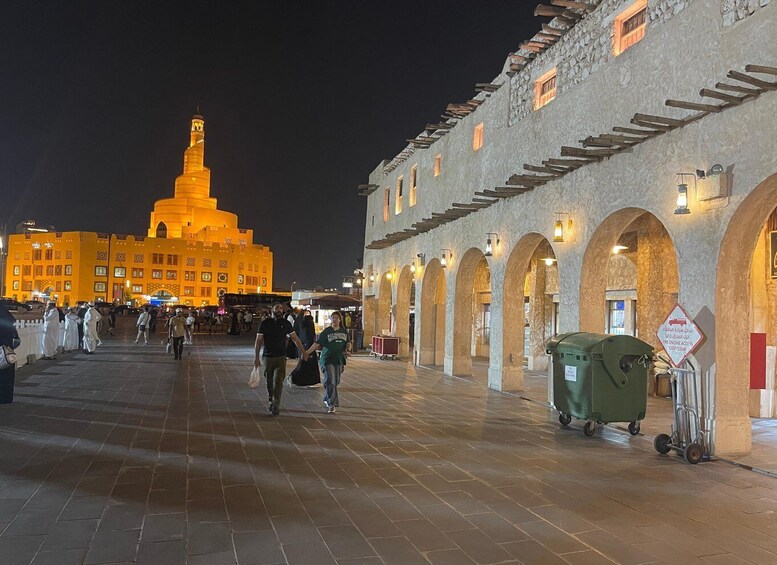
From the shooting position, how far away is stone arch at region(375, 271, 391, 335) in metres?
23.4

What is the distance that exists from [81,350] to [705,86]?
2069 centimetres

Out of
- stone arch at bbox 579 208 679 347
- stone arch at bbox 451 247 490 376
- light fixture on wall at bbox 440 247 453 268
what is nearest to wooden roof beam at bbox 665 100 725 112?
stone arch at bbox 579 208 679 347

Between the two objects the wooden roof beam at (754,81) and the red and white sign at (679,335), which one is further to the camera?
the red and white sign at (679,335)

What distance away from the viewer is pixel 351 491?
18.1ft

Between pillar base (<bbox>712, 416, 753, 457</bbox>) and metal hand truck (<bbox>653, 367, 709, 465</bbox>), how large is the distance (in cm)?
13

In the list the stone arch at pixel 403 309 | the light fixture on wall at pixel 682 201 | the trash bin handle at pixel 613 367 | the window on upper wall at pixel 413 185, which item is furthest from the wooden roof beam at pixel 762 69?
the stone arch at pixel 403 309

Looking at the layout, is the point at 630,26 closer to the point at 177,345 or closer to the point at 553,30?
the point at 553,30

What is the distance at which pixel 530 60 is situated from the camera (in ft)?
41.0

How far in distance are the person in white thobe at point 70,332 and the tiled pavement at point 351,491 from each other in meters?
11.9

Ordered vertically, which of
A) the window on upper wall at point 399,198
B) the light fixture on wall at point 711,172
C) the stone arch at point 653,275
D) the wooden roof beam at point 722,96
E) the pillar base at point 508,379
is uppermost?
the window on upper wall at point 399,198

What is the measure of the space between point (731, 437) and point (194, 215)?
280 feet

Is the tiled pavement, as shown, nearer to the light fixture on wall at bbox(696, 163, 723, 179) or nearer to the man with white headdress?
the light fixture on wall at bbox(696, 163, 723, 179)

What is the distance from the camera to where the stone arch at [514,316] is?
12844 millimetres

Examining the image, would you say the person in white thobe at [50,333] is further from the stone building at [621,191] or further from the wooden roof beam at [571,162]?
the wooden roof beam at [571,162]
